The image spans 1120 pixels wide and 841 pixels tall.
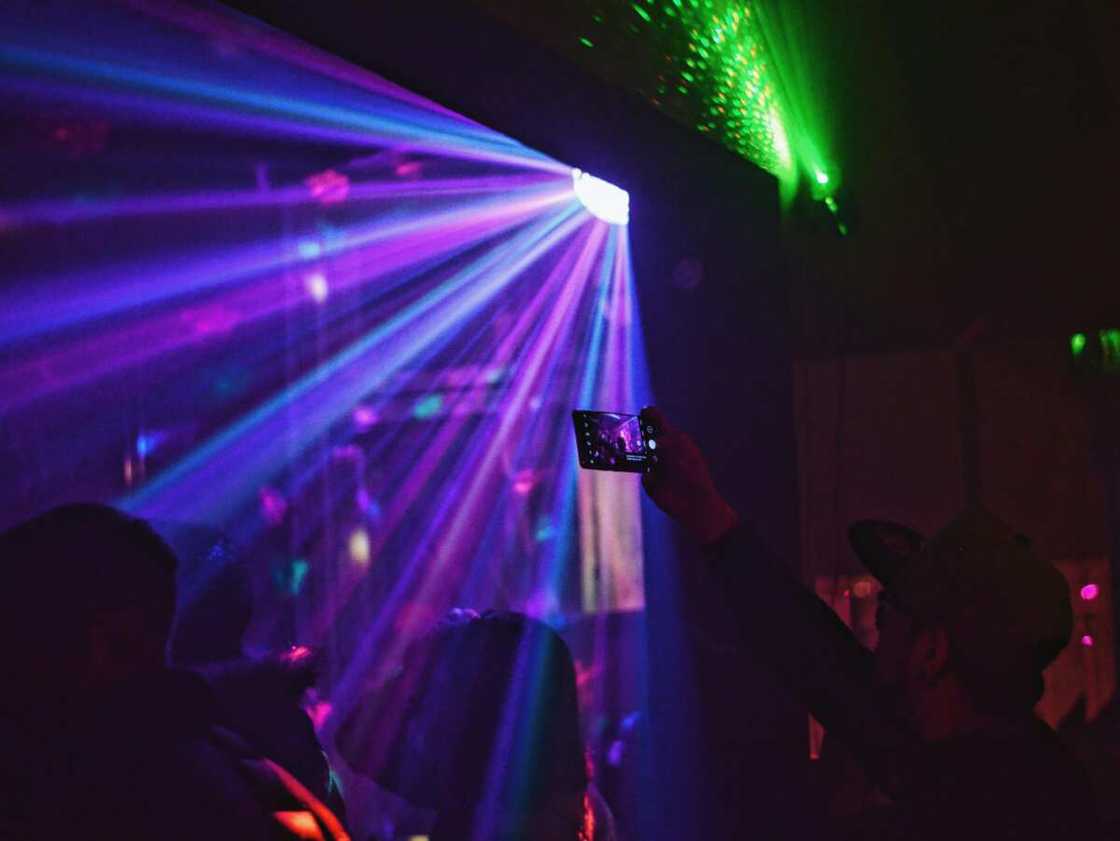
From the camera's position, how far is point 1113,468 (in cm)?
350

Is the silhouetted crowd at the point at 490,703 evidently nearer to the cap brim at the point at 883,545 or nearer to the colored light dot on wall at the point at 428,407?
the cap brim at the point at 883,545

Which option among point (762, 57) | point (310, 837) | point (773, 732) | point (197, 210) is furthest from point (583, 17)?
point (197, 210)

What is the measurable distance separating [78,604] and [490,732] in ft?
1.88

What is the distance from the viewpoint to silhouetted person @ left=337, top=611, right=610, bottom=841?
137 centimetres

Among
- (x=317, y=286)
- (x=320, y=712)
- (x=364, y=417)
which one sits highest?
(x=317, y=286)

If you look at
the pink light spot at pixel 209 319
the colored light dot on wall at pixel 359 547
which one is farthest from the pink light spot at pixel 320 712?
the pink light spot at pixel 209 319

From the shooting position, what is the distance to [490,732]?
140cm

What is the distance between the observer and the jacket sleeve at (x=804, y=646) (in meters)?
1.37

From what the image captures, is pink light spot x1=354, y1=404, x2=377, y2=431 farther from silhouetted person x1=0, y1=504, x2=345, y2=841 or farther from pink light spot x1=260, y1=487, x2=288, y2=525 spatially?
silhouetted person x1=0, y1=504, x2=345, y2=841

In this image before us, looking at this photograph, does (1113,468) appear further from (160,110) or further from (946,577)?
(160,110)

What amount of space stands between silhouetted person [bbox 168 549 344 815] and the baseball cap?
1002 millimetres

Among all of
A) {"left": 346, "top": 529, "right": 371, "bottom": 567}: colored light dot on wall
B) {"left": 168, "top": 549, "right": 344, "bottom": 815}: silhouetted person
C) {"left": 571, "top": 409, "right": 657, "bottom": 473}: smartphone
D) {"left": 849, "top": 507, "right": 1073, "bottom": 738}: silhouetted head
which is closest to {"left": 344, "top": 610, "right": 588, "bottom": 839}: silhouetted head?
{"left": 168, "top": 549, "right": 344, "bottom": 815}: silhouetted person

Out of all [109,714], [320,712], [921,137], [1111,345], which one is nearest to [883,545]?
[109,714]

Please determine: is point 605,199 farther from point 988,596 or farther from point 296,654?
point 988,596
